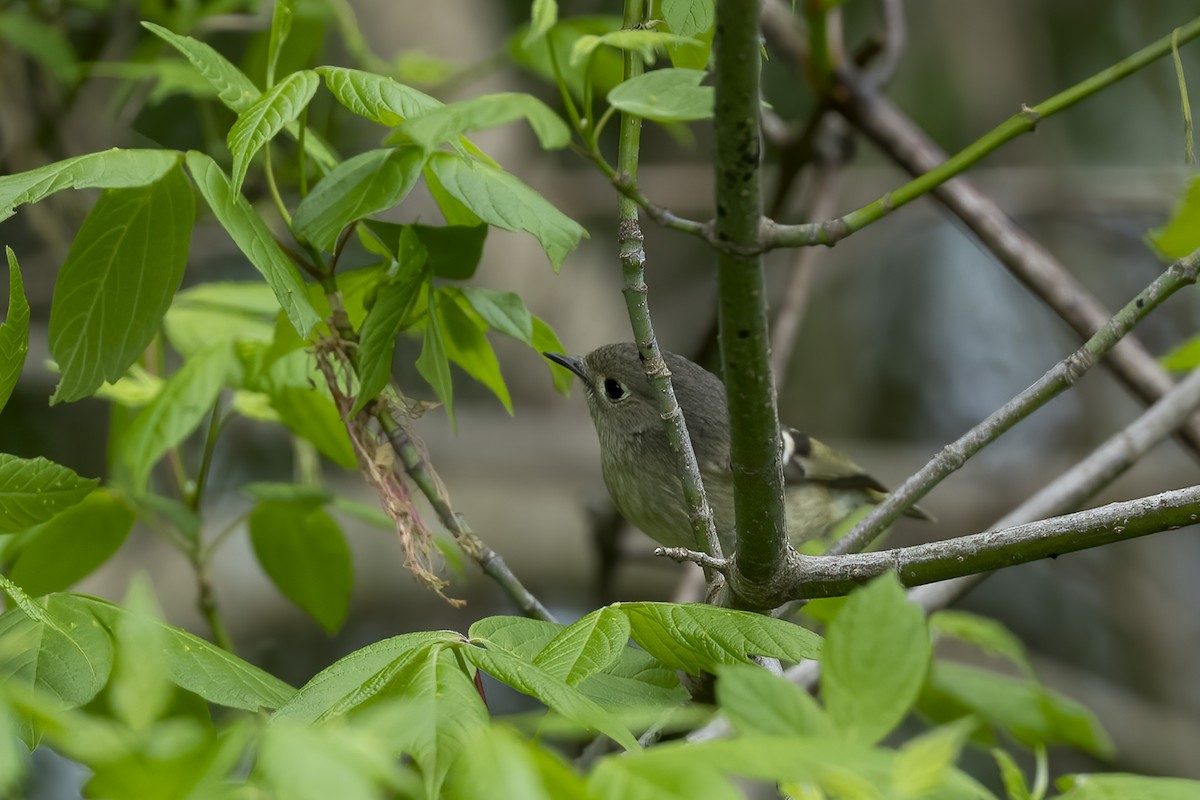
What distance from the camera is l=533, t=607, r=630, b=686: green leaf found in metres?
1.09

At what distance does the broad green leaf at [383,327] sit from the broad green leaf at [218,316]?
2.46 ft

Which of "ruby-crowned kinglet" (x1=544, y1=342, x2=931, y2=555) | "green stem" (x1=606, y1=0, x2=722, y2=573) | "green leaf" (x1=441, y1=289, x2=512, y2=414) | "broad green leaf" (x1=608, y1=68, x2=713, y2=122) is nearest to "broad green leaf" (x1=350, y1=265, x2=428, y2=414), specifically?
"green leaf" (x1=441, y1=289, x2=512, y2=414)

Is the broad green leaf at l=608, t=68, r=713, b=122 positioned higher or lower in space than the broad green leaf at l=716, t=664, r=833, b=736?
higher

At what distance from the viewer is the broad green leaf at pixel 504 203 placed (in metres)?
1.34

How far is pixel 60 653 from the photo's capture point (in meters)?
1.19

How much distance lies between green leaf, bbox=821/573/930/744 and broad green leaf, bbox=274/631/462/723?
1.54 feet

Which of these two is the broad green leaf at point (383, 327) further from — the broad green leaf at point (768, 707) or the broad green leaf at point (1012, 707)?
the broad green leaf at point (1012, 707)

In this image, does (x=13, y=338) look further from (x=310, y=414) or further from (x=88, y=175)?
(x=310, y=414)

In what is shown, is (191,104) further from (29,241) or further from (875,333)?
(875,333)

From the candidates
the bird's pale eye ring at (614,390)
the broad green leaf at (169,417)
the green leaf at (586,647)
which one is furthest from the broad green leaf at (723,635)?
the bird's pale eye ring at (614,390)

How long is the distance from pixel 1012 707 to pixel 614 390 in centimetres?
122

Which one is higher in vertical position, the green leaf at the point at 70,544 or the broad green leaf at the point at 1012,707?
the broad green leaf at the point at 1012,707

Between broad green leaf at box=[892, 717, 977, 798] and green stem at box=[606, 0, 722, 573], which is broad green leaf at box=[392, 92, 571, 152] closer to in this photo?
green stem at box=[606, 0, 722, 573]

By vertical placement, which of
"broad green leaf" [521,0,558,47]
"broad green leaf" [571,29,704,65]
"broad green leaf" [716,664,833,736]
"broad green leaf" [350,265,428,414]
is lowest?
"broad green leaf" [716,664,833,736]
